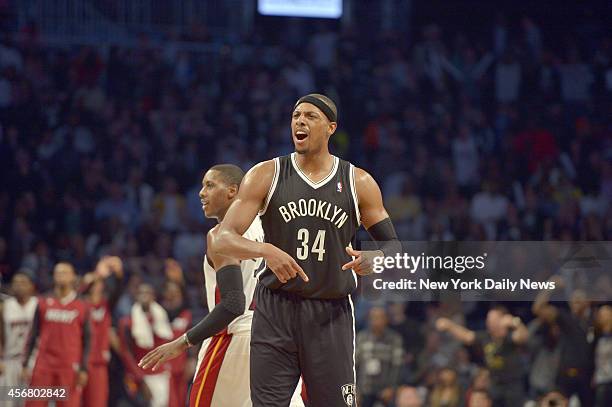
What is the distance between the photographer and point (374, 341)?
10.5 metres

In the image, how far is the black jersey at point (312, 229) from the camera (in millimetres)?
4754

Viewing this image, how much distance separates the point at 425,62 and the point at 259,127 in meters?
3.03

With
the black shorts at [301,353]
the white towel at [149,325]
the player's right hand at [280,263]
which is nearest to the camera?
the player's right hand at [280,263]

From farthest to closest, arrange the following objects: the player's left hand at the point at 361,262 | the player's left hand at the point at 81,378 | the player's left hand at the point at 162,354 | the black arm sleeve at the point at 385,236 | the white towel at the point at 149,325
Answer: the white towel at the point at 149,325 < the player's left hand at the point at 81,378 < the player's left hand at the point at 162,354 < the black arm sleeve at the point at 385,236 < the player's left hand at the point at 361,262

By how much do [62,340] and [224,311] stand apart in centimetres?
547

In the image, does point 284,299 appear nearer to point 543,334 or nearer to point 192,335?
point 192,335

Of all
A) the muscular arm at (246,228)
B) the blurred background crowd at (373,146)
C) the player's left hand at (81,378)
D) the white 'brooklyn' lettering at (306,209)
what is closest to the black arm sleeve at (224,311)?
the muscular arm at (246,228)

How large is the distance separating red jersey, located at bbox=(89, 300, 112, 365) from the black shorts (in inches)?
234

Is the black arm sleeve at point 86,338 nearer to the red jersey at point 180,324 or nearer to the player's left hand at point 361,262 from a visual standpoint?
the red jersey at point 180,324

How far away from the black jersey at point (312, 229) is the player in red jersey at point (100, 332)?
19.3 ft

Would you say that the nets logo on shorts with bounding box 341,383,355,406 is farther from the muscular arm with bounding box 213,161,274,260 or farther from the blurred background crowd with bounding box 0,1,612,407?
the blurred background crowd with bounding box 0,1,612,407

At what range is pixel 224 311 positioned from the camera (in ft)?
16.9

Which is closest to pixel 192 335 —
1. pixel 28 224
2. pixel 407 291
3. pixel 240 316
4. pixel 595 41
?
pixel 240 316

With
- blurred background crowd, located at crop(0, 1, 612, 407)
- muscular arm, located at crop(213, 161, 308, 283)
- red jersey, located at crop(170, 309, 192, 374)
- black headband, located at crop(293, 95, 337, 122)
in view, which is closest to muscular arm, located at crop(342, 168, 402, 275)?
black headband, located at crop(293, 95, 337, 122)
